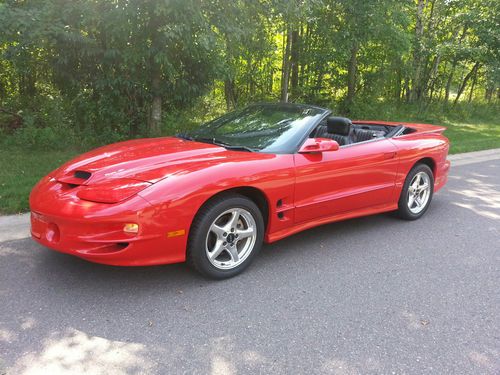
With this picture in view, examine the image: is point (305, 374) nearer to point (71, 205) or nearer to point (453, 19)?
point (71, 205)

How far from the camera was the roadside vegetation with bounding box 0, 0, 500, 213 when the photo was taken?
6184 millimetres

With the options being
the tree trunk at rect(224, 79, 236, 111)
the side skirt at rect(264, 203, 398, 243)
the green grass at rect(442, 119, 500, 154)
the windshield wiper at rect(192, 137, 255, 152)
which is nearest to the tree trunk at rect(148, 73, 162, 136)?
the windshield wiper at rect(192, 137, 255, 152)

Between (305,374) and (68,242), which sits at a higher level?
(68,242)

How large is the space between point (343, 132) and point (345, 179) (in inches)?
25.6

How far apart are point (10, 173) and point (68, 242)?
3723mm

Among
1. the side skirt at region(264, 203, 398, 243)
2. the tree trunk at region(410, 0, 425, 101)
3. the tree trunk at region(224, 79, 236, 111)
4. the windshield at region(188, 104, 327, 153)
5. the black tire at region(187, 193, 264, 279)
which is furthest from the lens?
the tree trunk at region(410, 0, 425, 101)

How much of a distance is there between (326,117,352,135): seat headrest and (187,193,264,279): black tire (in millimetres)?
1523

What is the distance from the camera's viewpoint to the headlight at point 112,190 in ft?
9.27

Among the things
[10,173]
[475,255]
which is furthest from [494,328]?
[10,173]

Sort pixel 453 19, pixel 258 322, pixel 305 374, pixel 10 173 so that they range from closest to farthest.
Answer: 1. pixel 305 374
2. pixel 258 322
3. pixel 10 173
4. pixel 453 19

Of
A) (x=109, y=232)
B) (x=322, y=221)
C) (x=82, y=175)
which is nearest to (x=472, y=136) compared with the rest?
(x=322, y=221)

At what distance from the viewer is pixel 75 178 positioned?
320 centimetres

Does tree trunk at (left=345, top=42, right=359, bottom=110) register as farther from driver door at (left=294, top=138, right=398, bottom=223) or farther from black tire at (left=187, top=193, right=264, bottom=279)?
black tire at (left=187, top=193, right=264, bottom=279)

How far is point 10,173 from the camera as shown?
585cm
